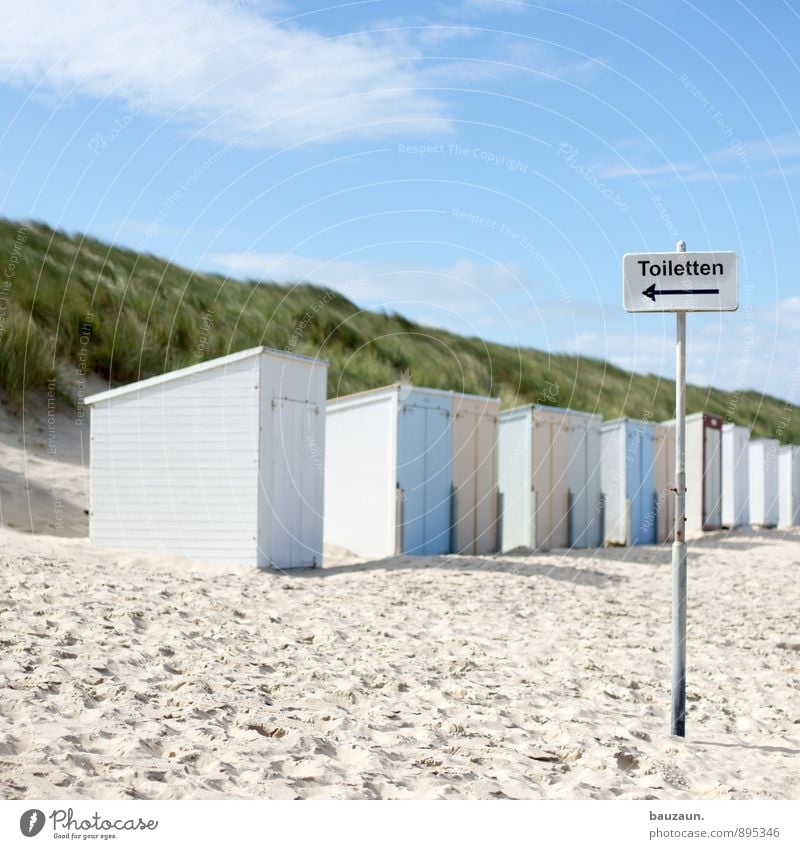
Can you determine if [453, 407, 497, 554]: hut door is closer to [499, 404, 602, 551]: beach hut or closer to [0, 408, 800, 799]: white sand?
[499, 404, 602, 551]: beach hut

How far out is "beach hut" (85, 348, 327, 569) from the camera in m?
12.0

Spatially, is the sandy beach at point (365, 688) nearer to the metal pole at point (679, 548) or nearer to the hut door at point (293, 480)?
the metal pole at point (679, 548)

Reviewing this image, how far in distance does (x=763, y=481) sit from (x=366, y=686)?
21.9 m

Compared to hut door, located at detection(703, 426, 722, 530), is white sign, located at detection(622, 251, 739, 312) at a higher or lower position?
higher

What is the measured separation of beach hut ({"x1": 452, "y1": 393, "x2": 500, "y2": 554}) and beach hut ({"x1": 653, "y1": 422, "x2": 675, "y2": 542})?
18.5ft

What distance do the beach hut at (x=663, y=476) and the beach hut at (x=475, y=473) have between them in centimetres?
565

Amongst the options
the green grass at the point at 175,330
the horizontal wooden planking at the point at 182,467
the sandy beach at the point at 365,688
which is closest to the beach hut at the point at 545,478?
the green grass at the point at 175,330

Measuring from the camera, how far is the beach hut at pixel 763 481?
26.6m

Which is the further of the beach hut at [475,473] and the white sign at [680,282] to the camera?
the beach hut at [475,473]

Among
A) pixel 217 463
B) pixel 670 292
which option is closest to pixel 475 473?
pixel 217 463

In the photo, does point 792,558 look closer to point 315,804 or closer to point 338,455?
point 338,455

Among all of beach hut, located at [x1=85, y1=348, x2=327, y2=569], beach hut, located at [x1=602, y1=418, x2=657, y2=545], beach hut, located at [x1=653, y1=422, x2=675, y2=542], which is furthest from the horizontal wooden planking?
beach hut, located at [x1=653, y1=422, x2=675, y2=542]

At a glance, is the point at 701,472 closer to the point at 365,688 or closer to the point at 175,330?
the point at 175,330

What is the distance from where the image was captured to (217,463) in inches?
478
